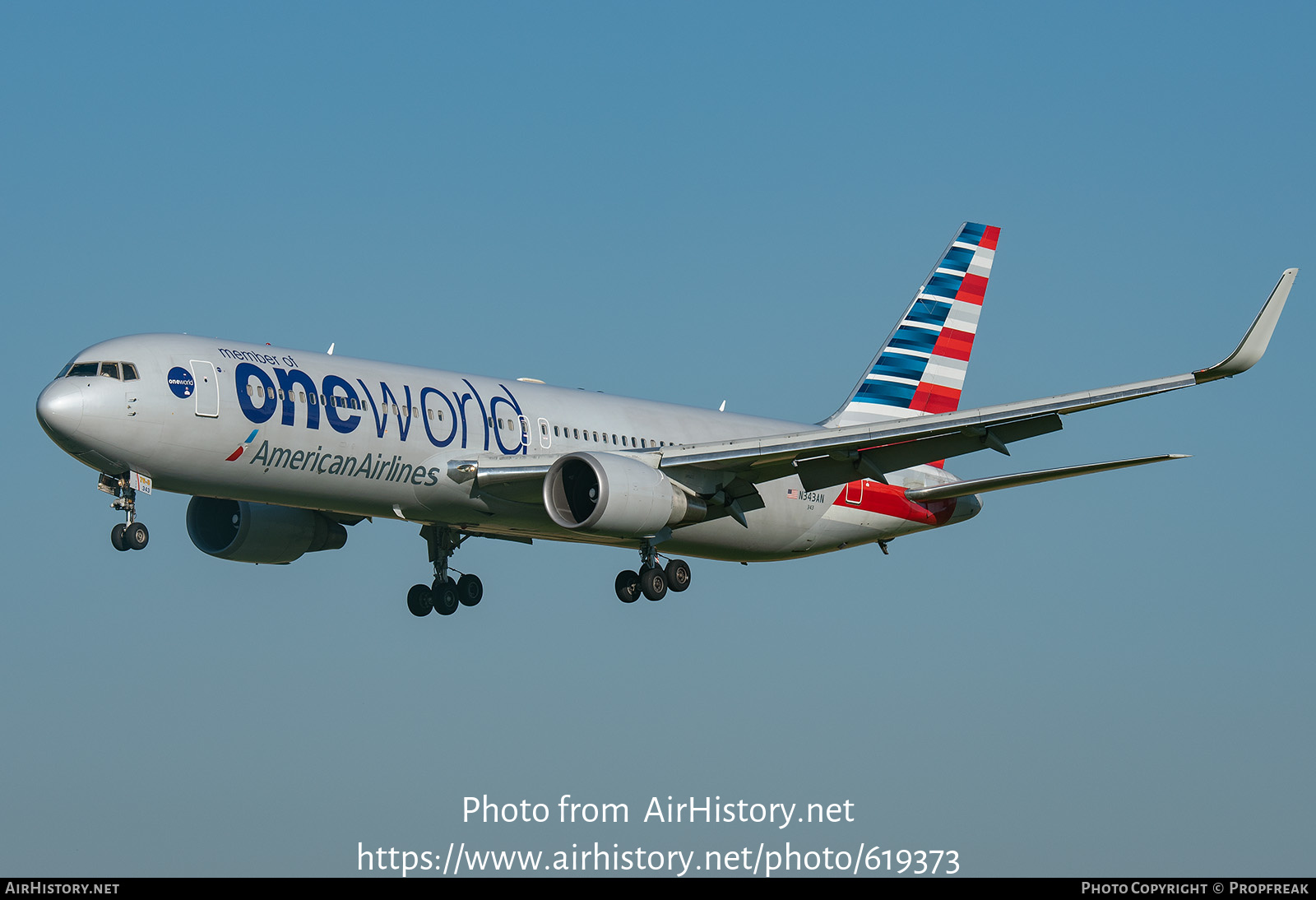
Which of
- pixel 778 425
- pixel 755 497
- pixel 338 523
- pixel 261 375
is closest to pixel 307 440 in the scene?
pixel 261 375

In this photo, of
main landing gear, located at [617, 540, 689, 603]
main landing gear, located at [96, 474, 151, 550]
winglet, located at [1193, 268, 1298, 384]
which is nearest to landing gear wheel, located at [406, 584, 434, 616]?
main landing gear, located at [617, 540, 689, 603]

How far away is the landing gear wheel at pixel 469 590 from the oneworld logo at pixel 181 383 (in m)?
11.5

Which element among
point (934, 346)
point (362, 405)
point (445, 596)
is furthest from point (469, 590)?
point (934, 346)

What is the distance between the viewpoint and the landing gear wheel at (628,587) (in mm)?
38906

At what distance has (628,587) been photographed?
38.9m

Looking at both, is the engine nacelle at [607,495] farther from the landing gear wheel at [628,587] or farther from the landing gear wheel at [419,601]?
the landing gear wheel at [419,601]

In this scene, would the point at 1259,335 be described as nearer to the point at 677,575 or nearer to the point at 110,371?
the point at 677,575

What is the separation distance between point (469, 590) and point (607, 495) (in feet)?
26.3

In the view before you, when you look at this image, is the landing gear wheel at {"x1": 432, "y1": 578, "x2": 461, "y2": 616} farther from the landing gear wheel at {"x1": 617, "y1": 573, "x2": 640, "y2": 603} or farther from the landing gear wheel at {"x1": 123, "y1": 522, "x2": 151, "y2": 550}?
the landing gear wheel at {"x1": 123, "y1": 522, "x2": 151, "y2": 550}

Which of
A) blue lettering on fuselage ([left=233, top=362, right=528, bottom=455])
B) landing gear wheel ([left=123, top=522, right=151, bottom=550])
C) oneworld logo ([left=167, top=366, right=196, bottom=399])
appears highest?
blue lettering on fuselage ([left=233, top=362, right=528, bottom=455])

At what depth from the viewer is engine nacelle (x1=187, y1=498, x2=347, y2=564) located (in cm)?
4047

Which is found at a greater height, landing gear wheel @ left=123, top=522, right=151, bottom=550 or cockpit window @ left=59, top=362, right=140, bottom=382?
cockpit window @ left=59, top=362, right=140, bottom=382

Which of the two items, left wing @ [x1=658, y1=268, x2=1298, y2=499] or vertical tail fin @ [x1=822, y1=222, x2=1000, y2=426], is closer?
left wing @ [x1=658, y1=268, x2=1298, y2=499]

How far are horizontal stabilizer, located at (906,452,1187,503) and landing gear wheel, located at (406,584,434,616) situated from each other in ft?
41.9
